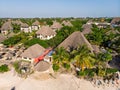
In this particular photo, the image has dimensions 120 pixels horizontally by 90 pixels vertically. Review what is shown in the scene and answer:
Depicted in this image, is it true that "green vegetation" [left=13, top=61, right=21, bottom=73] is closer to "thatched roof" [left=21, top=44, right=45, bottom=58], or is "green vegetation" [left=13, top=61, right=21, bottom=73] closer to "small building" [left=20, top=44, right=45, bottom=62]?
"small building" [left=20, top=44, right=45, bottom=62]

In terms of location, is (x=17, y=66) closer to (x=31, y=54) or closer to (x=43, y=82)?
(x=31, y=54)

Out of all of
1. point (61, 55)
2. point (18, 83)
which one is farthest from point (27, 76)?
point (61, 55)

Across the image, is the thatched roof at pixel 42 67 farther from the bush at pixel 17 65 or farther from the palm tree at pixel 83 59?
the palm tree at pixel 83 59

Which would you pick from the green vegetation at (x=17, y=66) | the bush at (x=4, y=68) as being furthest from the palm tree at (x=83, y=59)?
the bush at (x=4, y=68)

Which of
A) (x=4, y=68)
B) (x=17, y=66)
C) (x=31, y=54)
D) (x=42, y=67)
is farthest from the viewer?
(x=31, y=54)

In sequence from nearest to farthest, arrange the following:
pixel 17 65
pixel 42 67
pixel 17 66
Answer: pixel 42 67
pixel 17 66
pixel 17 65

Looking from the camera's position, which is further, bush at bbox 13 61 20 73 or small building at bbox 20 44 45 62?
small building at bbox 20 44 45 62

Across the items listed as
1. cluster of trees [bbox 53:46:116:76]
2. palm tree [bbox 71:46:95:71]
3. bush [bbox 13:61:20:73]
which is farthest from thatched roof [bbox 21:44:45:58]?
palm tree [bbox 71:46:95:71]

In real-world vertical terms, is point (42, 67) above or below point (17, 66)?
above

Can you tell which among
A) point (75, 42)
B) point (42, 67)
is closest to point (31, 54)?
point (42, 67)
